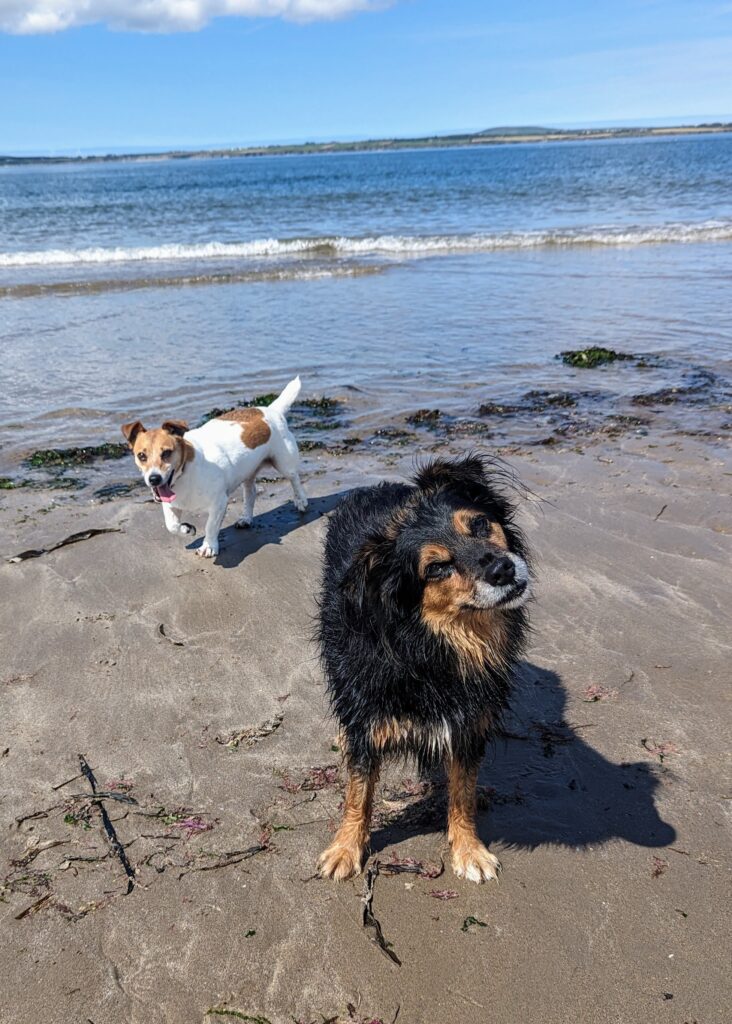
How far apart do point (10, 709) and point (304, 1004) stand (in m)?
2.23

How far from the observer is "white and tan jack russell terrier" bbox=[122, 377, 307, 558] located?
5.55m

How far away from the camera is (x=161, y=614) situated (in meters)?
4.80

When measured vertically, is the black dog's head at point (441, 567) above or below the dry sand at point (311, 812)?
above

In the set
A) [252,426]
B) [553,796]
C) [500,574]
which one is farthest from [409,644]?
[252,426]

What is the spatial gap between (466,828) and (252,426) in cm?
405

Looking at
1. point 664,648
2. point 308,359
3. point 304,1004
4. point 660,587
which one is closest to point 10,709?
point 304,1004

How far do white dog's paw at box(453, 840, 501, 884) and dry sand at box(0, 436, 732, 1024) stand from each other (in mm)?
52

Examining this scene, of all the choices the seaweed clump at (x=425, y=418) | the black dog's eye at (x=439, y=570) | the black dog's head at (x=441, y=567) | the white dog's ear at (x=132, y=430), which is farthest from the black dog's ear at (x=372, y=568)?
the seaweed clump at (x=425, y=418)

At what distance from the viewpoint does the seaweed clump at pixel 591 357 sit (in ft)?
33.3

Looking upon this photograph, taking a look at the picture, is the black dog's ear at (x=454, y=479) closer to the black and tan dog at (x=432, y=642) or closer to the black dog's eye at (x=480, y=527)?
the black and tan dog at (x=432, y=642)

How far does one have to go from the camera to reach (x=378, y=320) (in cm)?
1330

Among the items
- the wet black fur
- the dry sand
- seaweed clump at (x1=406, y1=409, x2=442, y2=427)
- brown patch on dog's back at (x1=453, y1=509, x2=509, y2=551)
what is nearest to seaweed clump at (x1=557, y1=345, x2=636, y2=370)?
seaweed clump at (x1=406, y1=409, x2=442, y2=427)

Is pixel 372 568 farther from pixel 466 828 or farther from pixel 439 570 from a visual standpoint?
pixel 466 828

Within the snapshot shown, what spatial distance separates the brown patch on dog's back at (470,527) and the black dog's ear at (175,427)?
3573 mm
